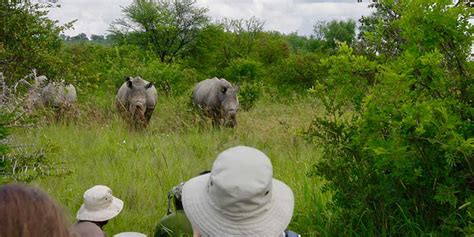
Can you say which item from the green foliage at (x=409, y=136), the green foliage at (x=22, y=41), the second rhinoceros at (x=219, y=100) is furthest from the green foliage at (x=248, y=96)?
the green foliage at (x=409, y=136)

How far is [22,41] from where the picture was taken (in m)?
5.98

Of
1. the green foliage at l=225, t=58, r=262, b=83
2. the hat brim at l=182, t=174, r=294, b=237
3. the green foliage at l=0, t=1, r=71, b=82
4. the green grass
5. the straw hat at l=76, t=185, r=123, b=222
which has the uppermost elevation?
the green foliage at l=0, t=1, r=71, b=82

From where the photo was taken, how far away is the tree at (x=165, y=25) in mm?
36781

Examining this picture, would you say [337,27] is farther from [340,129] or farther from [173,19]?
[340,129]

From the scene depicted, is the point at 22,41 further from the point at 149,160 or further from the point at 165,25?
the point at 165,25

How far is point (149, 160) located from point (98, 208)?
351cm

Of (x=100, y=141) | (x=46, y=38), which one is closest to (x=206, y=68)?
(x=100, y=141)

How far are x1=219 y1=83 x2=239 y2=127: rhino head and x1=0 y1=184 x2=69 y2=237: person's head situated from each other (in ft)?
35.8

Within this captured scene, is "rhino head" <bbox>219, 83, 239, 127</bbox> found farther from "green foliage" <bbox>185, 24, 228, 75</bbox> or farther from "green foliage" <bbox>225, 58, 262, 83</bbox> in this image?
"green foliage" <bbox>185, 24, 228, 75</bbox>

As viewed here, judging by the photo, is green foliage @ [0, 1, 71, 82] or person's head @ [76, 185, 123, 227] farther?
green foliage @ [0, 1, 71, 82]

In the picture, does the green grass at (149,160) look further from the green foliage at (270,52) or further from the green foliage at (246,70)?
the green foliage at (270,52)

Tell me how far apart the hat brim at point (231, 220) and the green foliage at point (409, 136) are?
1815 millimetres

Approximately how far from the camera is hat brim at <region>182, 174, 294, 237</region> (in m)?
2.29

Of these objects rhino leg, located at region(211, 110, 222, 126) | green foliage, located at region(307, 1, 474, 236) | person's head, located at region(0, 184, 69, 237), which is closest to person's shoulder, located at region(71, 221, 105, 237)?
green foliage, located at region(307, 1, 474, 236)
